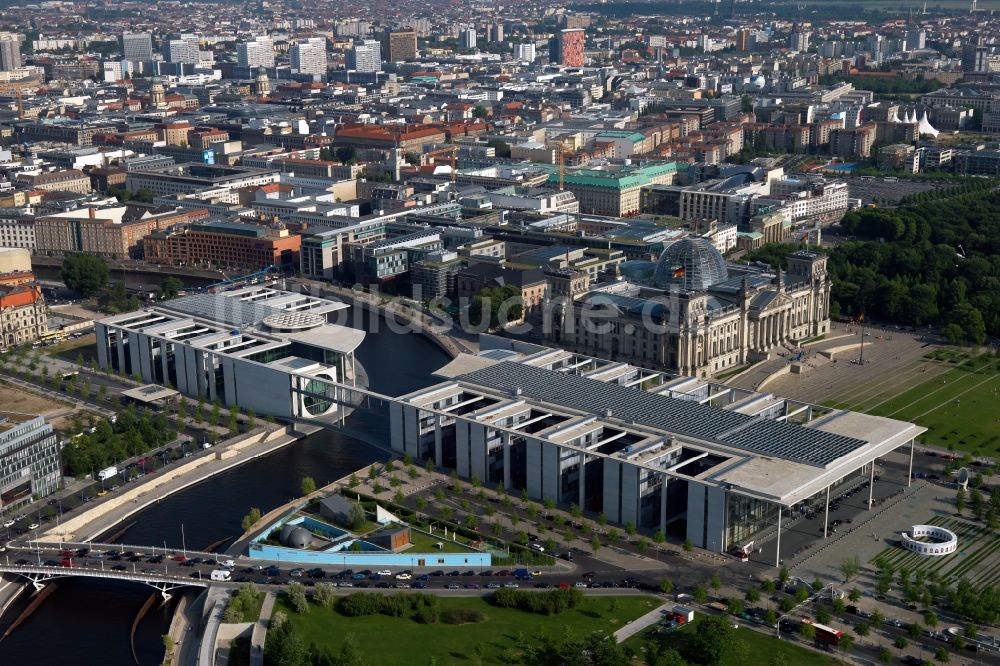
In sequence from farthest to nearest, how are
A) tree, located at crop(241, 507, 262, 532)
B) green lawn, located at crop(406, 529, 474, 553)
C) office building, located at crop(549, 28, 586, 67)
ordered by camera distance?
office building, located at crop(549, 28, 586, 67) → tree, located at crop(241, 507, 262, 532) → green lawn, located at crop(406, 529, 474, 553)

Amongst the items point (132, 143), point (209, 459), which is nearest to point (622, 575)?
point (209, 459)

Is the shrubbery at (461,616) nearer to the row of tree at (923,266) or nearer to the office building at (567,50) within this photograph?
the row of tree at (923,266)

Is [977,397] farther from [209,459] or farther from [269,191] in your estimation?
[269,191]

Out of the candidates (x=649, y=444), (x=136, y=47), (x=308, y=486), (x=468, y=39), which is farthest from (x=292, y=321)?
(x=468, y=39)

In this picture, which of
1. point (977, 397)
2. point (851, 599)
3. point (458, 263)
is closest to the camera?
point (851, 599)

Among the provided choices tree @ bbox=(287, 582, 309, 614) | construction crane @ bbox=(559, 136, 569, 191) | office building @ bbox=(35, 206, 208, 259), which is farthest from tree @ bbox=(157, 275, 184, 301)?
tree @ bbox=(287, 582, 309, 614)

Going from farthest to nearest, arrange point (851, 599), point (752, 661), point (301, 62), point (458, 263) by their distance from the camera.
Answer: point (301, 62), point (458, 263), point (851, 599), point (752, 661)

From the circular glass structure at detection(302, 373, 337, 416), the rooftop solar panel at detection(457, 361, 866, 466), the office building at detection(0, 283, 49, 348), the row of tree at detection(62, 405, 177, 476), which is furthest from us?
the office building at detection(0, 283, 49, 348)

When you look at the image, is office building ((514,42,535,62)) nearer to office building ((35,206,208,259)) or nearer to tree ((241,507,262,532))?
office building ((35,206,208,259))
